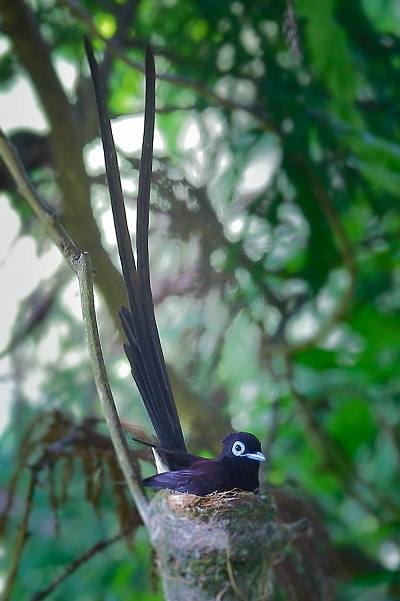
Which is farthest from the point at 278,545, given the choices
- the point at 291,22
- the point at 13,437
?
the point at 13,437

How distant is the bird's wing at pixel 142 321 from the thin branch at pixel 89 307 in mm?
36

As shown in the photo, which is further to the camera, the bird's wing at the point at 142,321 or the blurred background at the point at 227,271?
the blurred background at the point at 227,271

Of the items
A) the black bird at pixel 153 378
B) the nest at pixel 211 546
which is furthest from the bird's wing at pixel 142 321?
the nest at pixel 211 546

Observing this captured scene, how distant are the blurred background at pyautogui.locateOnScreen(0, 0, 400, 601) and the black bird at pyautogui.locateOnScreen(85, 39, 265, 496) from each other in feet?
0.09

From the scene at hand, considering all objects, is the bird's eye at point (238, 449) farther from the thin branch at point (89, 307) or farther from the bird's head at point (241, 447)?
the thin branch at point (89, 307)

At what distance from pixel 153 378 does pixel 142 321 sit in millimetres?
60

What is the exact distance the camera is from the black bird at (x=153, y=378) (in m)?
0.65

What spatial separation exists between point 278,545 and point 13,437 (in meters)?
0.87

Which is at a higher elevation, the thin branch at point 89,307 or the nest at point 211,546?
the thin branch at point 89,307

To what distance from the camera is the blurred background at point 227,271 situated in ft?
2.82

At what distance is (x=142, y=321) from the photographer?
26.0 inches

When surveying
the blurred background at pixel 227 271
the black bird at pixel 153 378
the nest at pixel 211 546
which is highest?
the blurred background at pixel 227 271

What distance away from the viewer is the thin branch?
0.67 meters

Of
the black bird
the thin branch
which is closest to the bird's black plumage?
the black bird
